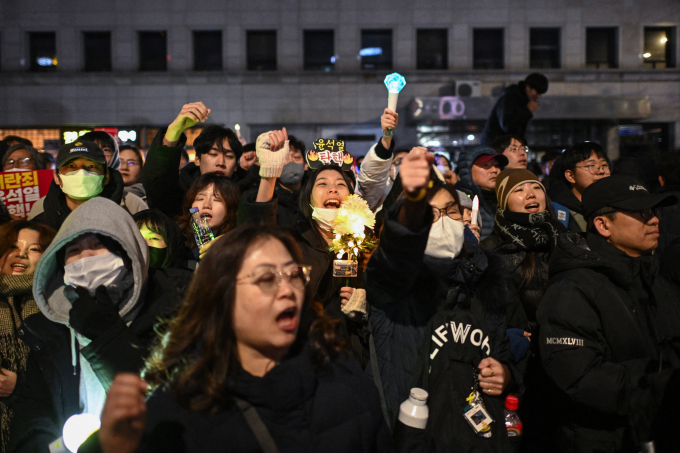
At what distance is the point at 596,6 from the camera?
65.1 ft

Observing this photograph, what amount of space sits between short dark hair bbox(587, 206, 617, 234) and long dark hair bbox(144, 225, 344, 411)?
2.06 meters

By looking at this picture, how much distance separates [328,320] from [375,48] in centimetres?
1910

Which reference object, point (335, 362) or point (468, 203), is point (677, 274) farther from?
point (335, 362)

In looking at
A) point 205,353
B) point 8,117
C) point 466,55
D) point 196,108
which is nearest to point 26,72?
point 8,117

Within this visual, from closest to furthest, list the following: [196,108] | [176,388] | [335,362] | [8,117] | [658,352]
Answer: [176,388] → [335,362] → [658,352] → [196,108] → [8,117]

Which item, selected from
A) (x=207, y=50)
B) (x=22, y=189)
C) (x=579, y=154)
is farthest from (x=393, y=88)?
(x=207, y=50)

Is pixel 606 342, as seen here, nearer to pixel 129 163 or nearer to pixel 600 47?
pixel 129 163

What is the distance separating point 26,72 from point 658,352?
867 inches

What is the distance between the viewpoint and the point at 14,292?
3.31 metres

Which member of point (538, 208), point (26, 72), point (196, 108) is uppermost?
point (26, 72)

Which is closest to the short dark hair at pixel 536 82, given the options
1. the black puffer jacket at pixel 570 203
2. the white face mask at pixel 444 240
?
the black puffer jacket at pixel 570 203

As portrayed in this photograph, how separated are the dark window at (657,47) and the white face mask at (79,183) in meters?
22.1

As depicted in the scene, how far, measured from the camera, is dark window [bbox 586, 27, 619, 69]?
66.6 feet

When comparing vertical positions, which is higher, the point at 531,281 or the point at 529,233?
the point at 529,233
